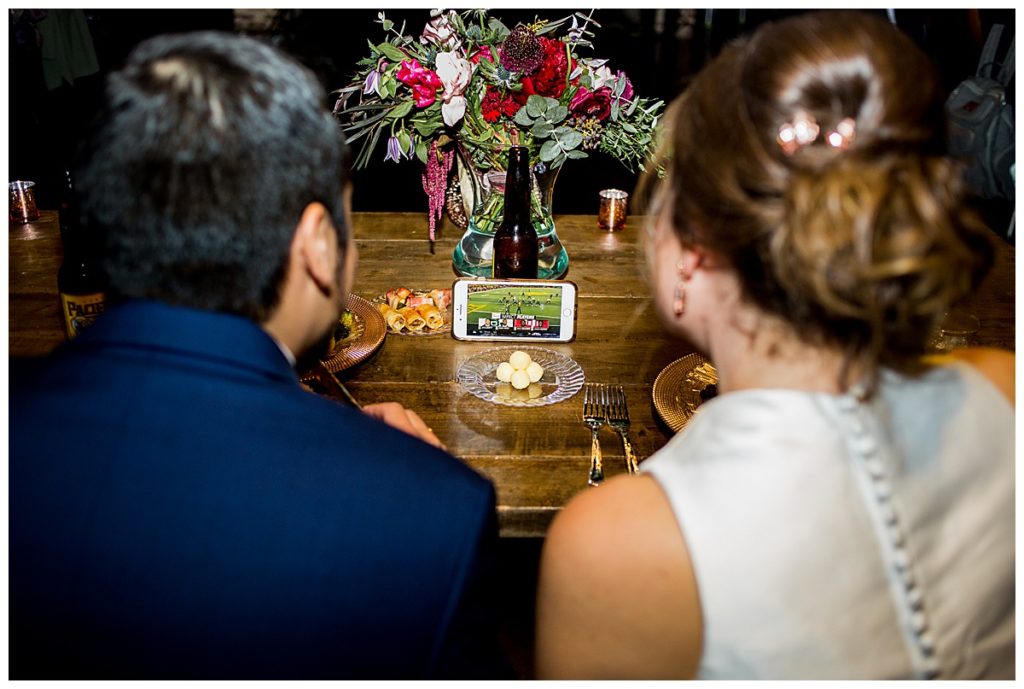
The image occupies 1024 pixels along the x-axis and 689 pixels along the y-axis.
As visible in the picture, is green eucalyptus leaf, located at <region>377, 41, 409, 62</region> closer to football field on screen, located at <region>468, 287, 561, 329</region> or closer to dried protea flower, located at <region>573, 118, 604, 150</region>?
dried protea flower, located at <region>573, 118, 604, 150</region>

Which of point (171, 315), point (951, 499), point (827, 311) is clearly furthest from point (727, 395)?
point (171, 315)

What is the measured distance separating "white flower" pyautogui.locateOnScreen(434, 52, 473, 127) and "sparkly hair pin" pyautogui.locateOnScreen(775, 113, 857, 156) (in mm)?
1183

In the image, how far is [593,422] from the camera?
156 centimetres

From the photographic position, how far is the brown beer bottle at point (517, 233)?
193 centimetres

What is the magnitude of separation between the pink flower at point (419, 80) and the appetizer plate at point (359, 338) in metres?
0.50

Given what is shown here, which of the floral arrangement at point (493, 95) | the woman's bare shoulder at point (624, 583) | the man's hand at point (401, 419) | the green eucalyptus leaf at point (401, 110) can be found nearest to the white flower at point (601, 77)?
the floral arrangement at point (493, 95)

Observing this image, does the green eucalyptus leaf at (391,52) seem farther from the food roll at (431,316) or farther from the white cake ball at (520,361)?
the white cake ball at (520,361)

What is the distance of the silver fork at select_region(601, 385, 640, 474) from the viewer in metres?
1.47

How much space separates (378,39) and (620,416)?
6.82 m

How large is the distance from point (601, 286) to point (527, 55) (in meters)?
0.60

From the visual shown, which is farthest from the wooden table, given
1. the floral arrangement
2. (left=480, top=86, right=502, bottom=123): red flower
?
(left=480, top=86, right=502, bottom=123): red flower

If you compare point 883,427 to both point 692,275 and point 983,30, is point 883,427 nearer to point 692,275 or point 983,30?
point 692,275

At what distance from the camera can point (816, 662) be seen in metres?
0.92

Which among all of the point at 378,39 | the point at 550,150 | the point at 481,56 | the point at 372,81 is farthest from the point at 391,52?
the point at 378,39
